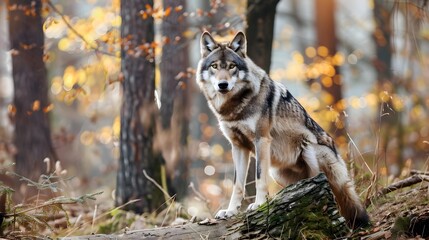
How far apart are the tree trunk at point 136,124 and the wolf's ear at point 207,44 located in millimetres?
1805

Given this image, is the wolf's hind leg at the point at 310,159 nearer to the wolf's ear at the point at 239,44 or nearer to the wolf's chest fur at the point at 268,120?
the wolf's chest fur at the point at 268,120

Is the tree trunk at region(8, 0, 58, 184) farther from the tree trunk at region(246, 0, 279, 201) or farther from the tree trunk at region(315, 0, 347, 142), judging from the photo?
the tree trunk at region(315, 0, 347, 142)

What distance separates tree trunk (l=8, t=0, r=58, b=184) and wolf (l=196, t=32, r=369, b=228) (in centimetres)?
488

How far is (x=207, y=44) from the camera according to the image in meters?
6.66

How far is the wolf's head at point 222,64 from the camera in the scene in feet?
20.5

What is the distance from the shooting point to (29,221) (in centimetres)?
521

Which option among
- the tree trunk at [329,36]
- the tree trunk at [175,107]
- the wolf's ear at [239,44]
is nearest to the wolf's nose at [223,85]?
the wolf's ear at [239,44]

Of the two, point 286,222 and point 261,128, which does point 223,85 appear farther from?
point 286,222

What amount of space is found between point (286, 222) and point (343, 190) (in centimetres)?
121

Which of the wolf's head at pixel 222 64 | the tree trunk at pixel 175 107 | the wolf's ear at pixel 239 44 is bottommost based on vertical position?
the tree trunk at pixel 175 107

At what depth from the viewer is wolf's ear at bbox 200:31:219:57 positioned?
6.61 metres

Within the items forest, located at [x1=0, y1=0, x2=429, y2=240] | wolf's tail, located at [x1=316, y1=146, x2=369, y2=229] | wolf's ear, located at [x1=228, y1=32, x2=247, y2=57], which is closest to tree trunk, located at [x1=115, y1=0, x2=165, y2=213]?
forest, located at [x1=0, y1=0, x2=429, y2=240]

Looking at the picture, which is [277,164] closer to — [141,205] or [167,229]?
[167,229]

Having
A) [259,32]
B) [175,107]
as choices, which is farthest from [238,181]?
[175,107]
